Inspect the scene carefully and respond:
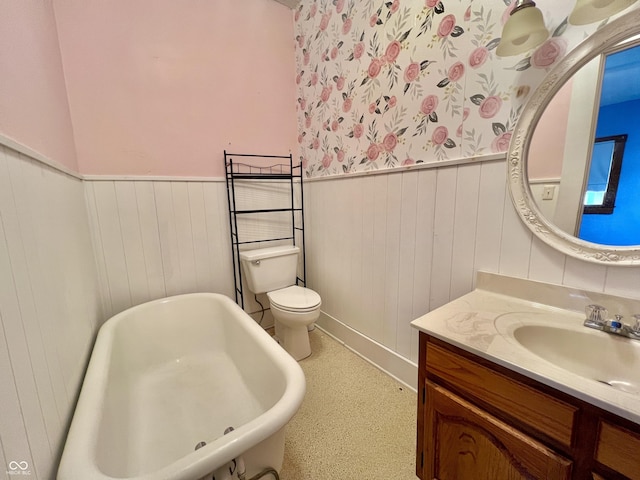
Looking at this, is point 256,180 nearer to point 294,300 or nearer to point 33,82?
point 294,300

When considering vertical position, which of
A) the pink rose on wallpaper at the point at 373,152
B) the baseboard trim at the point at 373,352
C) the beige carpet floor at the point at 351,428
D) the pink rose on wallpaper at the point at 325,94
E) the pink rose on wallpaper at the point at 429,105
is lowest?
the beige carpet floor at the point at 351,428

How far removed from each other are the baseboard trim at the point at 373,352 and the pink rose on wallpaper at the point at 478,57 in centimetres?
158

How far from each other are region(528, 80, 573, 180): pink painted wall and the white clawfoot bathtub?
1.22 m

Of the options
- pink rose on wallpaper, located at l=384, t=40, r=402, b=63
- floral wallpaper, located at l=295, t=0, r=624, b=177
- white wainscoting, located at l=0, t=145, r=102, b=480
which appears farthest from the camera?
pink rose on wallpaper, located at l=384, t=40, r=402, b=63

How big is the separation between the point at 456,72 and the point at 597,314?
1.12m

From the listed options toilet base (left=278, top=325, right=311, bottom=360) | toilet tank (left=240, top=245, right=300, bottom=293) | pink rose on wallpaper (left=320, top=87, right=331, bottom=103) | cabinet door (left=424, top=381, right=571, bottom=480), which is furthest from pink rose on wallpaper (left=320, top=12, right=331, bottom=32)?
cabinet door (left=424, top=381, right=571, bottom=480)

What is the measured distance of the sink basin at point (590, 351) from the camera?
0.80m

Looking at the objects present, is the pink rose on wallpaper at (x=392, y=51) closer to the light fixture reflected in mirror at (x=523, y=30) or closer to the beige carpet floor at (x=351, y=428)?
the light fixture reflected in mirror at (x=523, y=30)

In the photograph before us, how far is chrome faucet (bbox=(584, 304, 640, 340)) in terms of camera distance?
82 cm

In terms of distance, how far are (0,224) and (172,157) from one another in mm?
1414

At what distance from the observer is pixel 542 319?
37.8 inches

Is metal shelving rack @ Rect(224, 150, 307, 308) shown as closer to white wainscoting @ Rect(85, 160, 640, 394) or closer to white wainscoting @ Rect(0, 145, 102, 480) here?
white wainscoting @ Rect(85, 160, 640, 394)

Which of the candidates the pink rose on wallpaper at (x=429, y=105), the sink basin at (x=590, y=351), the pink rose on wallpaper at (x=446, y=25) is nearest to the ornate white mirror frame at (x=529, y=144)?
the sink basin at (x=590, y=351)

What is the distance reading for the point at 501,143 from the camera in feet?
3.71
